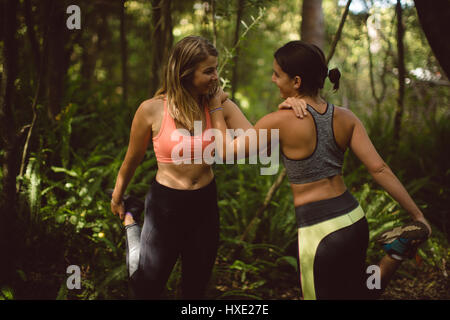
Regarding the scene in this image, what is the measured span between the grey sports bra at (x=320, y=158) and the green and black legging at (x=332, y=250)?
15 cm

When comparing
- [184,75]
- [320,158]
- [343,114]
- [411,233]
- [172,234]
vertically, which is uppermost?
[184,75]

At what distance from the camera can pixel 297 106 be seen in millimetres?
1900

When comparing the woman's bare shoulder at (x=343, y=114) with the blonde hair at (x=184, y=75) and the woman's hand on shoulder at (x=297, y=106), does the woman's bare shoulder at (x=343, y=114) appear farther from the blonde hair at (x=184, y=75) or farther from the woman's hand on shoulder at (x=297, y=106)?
the blonde hair at (x=184, y=75)

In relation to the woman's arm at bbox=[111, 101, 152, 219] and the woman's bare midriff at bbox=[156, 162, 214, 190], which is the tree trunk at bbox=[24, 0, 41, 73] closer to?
the woman's arm at bbox=[111, 101, 152, 219]

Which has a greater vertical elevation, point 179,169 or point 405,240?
point 179,169

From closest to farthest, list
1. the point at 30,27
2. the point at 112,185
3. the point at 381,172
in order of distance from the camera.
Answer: the point at 381,172
the point at 30,27
the point at 112,185

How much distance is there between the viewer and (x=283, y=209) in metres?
4.23

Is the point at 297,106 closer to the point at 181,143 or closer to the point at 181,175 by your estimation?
the point at 181,143

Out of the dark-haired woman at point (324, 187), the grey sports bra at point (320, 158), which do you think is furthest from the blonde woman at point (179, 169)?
the grey sports bra at point (320, 158)

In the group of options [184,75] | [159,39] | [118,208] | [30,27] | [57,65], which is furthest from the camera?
[159,39]

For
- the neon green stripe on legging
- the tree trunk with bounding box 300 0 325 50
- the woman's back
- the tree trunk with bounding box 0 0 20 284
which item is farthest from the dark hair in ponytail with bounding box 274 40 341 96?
the tree trunk with bounding box 300 0 325 50

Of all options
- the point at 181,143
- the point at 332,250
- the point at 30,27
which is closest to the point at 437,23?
the point at 332,250

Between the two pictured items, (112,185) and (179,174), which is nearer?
(179,174)

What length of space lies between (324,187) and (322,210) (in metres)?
0.13
